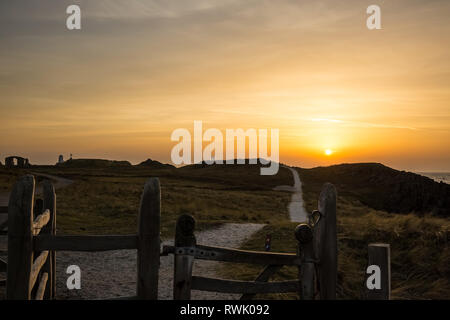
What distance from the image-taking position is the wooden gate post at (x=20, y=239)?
497 centimetres

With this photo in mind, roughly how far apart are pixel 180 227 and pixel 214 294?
18.0 feet

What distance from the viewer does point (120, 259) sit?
13625 mm

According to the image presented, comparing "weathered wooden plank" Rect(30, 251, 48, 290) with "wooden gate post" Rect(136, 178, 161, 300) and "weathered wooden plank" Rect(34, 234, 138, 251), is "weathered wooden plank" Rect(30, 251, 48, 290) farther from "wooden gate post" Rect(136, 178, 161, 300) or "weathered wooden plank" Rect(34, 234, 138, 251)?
"wooden gate post" Rect(136, 178, 161, 300)

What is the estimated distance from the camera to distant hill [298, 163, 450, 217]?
1822 inches

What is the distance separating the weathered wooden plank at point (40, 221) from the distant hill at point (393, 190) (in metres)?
34.4

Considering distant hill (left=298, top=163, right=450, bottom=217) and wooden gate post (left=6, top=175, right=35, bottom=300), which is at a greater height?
wooden gate post (left=6, top=175, right=35, bottom=300)

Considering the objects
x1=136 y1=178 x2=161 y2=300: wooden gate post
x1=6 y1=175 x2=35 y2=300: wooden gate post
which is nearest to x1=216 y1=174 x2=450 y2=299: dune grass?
x1=136 y1=178 x2=161 y2=300: wooden gate post

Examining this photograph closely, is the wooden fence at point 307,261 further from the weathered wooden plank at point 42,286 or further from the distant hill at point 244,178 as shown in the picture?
the distant hill at point 244,178

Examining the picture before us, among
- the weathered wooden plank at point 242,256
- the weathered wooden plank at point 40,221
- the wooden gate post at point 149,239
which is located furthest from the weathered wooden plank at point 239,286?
the weathered wooden plank at point 40,221

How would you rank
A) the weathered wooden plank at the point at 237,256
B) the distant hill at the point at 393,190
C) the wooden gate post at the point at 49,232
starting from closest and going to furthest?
the weathered wooden plank at the point at 237,256, the wooden gate post at the point at 49,232, the distant hill at the point at 393,190

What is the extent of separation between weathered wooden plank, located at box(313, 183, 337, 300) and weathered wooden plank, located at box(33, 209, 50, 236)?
4.10 m
